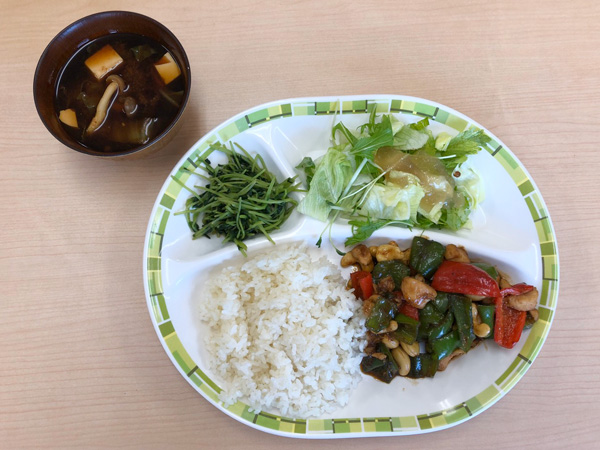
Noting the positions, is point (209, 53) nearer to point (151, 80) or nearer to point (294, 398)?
point (151, 80)

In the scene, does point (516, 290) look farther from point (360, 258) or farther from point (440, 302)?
point (360, 258)

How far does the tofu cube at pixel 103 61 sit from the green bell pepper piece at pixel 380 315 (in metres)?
1.74

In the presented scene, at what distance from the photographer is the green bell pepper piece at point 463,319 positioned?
196cm

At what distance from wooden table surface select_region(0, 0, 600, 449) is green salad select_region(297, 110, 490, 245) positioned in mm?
395

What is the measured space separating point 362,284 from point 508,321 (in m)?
0.71

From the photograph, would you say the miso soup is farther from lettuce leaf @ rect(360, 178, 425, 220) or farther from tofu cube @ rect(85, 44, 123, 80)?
lettuce leaf @ rect(360, 178, 425, 220)

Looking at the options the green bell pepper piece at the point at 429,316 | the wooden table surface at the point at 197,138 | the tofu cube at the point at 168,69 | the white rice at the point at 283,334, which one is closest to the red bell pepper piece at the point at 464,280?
the green bell pepper piece at the point at 429,316

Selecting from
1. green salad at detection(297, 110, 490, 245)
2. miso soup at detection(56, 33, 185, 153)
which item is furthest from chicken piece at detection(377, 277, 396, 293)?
miso soup at detection(56, 33, 185, 153)

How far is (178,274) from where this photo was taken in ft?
6.64

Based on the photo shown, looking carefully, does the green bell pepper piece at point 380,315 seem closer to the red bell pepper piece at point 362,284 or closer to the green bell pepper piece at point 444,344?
the red bell pepper piece at point 362,284

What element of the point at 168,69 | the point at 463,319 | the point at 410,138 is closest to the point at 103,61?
the point at 168,69

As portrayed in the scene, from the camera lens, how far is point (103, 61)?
2047 millimetres

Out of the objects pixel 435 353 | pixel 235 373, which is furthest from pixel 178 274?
pixel 435 353

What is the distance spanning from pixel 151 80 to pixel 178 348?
132cm
